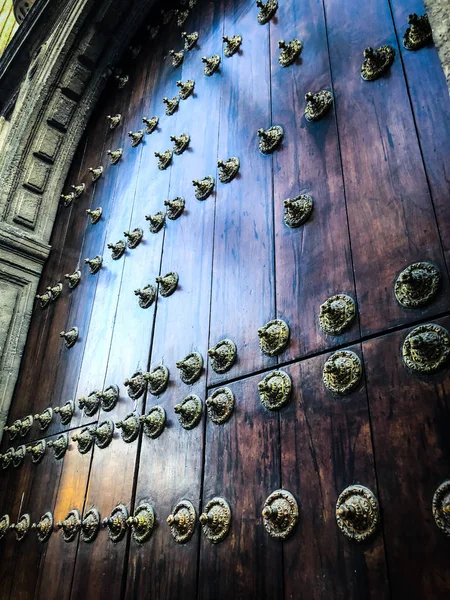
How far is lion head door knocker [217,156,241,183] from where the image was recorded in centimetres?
205

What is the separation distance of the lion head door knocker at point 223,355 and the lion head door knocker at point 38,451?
1167mm

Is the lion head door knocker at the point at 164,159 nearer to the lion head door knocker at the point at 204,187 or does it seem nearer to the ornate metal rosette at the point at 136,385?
the lion head door knocker at the point at 204,187

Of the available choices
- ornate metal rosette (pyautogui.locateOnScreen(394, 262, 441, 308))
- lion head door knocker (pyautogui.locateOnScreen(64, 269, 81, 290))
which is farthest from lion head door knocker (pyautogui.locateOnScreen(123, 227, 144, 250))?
ornate metal rosette (pyautogui.locateOnScreen(394, 262, 441, 308))

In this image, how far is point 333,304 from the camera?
1.40m

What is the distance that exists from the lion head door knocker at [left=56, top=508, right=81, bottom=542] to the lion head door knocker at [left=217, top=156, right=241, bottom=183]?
1.41 metres

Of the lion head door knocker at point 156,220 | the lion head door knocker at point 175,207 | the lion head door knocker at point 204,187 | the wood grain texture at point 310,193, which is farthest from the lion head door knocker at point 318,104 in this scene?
the lion head door knocker at point 156,220

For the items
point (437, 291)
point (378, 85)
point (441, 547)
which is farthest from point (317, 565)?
point (378, 85)

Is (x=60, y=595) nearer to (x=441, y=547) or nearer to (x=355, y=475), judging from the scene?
(x=355, y=475)

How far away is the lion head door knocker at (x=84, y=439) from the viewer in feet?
6.91

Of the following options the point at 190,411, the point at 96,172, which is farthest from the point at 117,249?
the point at 190,411

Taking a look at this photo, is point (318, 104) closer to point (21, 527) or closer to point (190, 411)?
point (190, 411)

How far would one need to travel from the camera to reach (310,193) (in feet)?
5.48

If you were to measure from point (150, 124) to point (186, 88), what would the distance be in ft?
1.00

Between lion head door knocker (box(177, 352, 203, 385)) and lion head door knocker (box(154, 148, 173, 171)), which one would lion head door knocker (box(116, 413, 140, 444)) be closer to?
lion head door knocker (box(177, 352, 203, 385))
